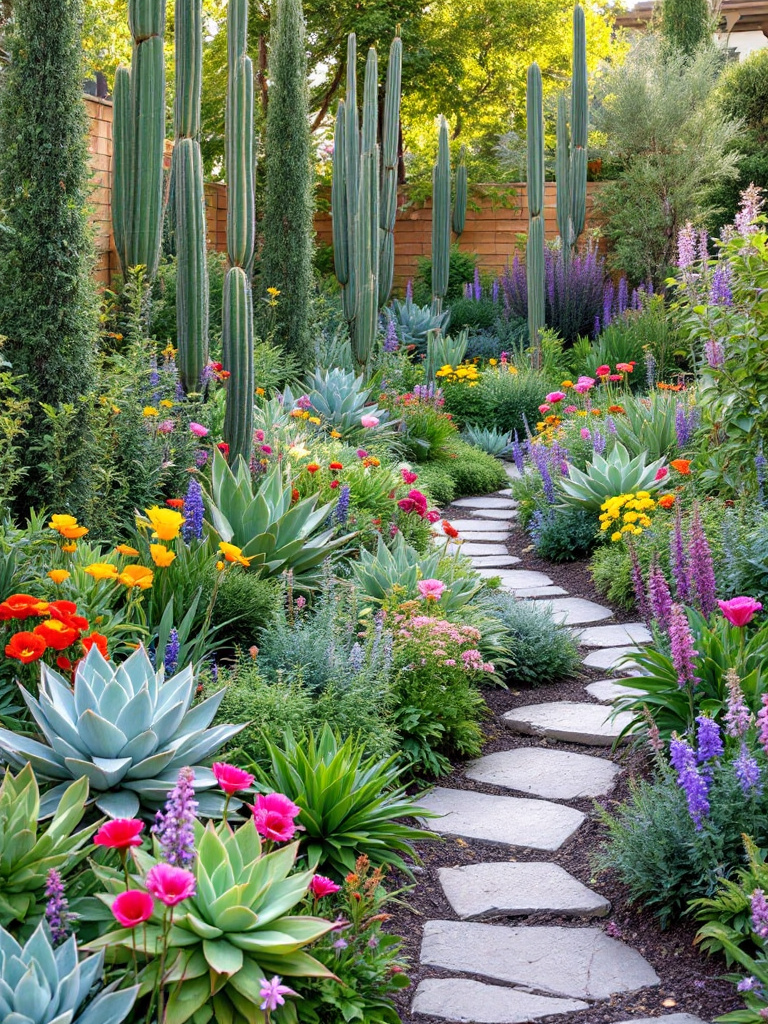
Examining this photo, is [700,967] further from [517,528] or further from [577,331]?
[577,331]

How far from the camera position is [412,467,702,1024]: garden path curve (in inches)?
88.4

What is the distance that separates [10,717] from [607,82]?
13.6 meters

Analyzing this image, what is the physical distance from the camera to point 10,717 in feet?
8.72

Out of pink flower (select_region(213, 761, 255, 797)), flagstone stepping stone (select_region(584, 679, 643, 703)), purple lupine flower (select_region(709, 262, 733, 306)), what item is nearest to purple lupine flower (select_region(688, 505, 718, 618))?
flagstone stepping stone (select_region(584, 679, 643, 703))

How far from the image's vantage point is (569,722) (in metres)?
3.76

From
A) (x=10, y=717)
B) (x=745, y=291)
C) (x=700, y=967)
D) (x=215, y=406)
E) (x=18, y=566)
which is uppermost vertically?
(x=745, y=291)

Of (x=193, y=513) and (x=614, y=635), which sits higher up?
(x=193, y=513)

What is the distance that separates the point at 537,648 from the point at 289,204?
6.06 meters

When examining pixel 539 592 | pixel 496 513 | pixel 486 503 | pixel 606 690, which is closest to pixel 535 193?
pixel 486 503

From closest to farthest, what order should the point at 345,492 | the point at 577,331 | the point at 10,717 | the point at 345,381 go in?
the point at 10,717, the point at 345,492, the point at 345,381, the point at 577,331

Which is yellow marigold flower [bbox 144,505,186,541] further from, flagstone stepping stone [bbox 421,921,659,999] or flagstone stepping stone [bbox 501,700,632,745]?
flagstone stepping stone [bbox 501,700,632,745]

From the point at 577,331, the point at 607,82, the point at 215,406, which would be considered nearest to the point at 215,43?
the point at 607,82

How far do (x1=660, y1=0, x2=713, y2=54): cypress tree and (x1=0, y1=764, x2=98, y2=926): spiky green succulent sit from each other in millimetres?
15711

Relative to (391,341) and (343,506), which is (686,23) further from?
(343,506)
